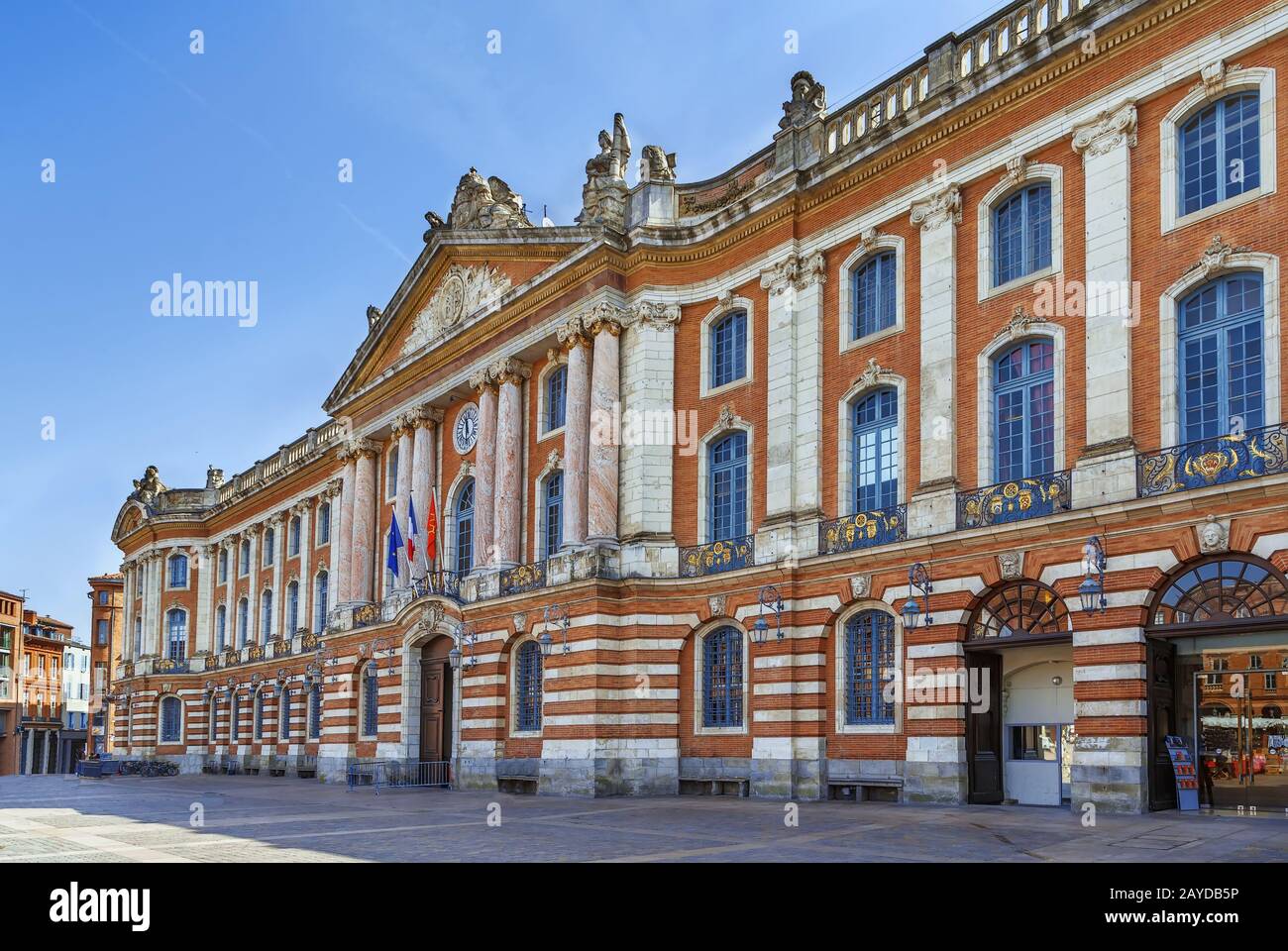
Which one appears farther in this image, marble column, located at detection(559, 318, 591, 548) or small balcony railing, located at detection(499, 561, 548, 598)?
small balcony railing, located at detection(499, 561, 548, 598)

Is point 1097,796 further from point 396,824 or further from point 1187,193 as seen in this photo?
point 396,824

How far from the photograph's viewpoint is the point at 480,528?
126ft

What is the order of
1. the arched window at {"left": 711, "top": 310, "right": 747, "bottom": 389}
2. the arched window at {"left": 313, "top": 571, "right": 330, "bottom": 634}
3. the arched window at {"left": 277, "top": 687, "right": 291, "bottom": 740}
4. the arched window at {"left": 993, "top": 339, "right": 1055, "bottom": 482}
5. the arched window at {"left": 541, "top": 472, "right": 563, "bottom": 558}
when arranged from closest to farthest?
the arched window at {"left": 993, "top": 339, "right": 1055, "bottom": 482} → the arched window at {"left": 711, "top": 310, "right": 747, "bottom": 389} → the arched window at {"left": 541, "top": 472, "right": 563, "bottom": 558} → the arched window at {"left": 313, "top": 571, "right": 330, "bottom": 634} → the arched window at {"left": 277, "top": 687, "right": 291, "bottom": 740}

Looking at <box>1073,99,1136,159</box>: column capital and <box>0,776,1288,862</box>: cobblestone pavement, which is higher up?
Result: <box>1073,99,1136,159</box>: column capital

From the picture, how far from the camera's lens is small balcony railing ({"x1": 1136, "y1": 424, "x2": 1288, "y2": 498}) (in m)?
20.1

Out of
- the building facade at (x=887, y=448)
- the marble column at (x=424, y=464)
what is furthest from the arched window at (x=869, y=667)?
the marble column at (x=424, y=464)

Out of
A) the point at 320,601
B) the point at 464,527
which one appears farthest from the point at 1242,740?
the point at 320,601

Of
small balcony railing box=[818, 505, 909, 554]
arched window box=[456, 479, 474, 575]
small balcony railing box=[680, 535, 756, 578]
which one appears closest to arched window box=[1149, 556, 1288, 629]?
small balcony railing box=[818, 505, 909, 554]

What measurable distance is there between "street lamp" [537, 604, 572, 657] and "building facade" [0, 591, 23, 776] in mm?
80612

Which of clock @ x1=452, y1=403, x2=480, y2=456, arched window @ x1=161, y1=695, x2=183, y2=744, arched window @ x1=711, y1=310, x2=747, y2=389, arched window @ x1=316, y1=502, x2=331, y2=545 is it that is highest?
arched window @ x1=711, y1=310, x2=747, y2=389

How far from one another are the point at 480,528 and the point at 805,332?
13405 millimetres

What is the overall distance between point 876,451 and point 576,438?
9.31m

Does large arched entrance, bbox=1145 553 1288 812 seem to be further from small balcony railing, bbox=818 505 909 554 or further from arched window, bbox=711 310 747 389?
arched window, bbox=711 310 747 389

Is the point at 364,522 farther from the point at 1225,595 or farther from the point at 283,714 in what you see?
the point at 1225,595
